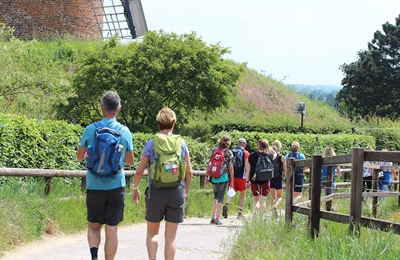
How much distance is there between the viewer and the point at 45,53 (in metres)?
34.0

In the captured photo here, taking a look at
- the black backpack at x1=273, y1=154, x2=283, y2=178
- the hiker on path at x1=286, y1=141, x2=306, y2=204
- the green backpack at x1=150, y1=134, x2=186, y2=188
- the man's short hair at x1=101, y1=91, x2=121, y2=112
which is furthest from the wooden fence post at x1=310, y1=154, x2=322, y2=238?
the hiker on path at x1=286, y1=141, x2=306, y2=204

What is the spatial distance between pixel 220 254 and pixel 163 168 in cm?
296

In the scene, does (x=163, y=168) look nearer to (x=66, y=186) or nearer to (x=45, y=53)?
(x=66, y=186)

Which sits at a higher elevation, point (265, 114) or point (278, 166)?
point (278, 166)

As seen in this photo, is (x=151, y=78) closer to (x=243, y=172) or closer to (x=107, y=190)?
(x=243, y=172)

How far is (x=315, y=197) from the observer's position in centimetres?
904

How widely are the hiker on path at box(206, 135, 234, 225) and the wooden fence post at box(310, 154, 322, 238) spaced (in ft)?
14.2

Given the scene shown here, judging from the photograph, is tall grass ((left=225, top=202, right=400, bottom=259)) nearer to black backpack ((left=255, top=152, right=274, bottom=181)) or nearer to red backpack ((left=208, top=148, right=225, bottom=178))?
red backpack ((left=208, top=148, right=225, bottom=178))

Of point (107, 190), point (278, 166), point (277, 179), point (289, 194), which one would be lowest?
point (277, 179)

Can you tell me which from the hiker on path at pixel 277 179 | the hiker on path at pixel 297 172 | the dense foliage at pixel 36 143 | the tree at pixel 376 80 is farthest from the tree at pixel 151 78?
the tree at pixel 376 80

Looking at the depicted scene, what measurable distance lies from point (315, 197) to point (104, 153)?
3.20 m

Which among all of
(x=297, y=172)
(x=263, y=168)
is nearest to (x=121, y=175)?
(x=263, y=168)

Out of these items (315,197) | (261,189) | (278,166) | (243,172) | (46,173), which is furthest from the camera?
(278,166)

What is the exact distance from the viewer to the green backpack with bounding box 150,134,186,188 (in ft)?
24.8
